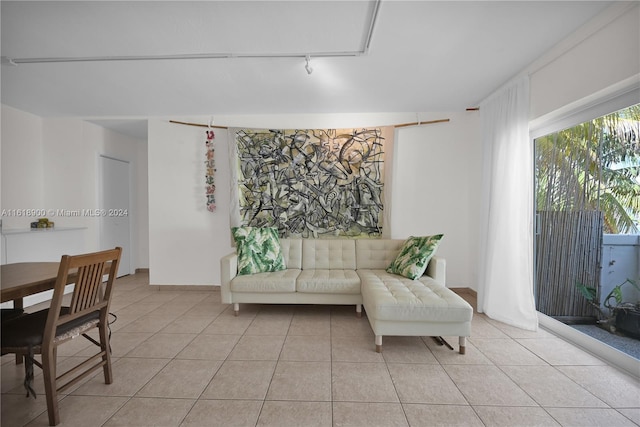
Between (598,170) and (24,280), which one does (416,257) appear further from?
(24,280)

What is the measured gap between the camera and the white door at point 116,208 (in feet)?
13.9

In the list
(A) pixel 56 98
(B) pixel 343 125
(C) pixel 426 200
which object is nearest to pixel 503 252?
(C) pixel 426 200

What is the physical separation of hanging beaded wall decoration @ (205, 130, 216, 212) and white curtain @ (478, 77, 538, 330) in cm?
332

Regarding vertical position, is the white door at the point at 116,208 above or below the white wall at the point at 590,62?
below

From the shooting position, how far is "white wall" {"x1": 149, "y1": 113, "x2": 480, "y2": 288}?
3.62 m

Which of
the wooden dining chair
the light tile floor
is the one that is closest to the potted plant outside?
the light tile floor

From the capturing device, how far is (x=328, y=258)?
131 inches

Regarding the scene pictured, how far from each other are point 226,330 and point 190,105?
2.69 m

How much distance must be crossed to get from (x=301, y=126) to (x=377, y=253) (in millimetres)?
1922

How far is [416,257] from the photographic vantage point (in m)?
2.82

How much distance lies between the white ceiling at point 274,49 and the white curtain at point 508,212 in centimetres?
35

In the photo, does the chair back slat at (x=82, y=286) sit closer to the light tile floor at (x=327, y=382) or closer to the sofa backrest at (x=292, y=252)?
the light tile floor at (x=327, y=382)

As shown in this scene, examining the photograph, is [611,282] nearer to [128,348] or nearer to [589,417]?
[589,417]

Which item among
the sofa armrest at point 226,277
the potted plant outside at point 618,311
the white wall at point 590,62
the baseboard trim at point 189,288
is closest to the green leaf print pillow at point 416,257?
the potted plant outside at point 618,311
